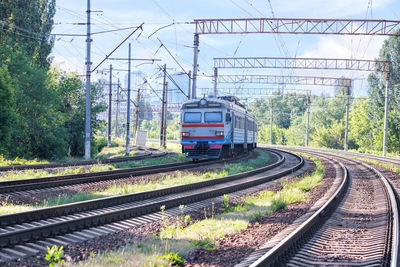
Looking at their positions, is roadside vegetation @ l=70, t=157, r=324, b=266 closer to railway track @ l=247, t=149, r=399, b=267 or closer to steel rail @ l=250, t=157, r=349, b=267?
railway track @ l=247, t=149, r=399, b=267

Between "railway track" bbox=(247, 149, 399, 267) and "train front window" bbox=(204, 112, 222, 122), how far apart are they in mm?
12022

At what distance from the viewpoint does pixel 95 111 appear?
34.6m

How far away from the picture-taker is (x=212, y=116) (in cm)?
2256

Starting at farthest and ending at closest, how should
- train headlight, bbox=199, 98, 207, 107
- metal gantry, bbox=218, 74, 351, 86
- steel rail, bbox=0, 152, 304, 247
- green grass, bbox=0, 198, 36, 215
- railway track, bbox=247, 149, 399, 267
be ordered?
metal gantry, bbox=218, 74, 351, 86 < train headlight, bbox=199, 98, 207, 107 < green grass, bbox=0, 198, 36, 215 < steel rail, bbox=0, 152, 304, 247 < railway track, bbox=247, 149, 399, 267

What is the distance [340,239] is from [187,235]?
2657mm

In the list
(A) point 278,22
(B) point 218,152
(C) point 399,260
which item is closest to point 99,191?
(C) point 399,260

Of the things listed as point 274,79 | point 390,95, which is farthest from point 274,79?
point 390,95

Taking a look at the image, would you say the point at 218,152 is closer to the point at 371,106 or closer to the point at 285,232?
the point at 285,232

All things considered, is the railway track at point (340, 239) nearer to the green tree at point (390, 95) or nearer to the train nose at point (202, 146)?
the train nose at point (202, 146)

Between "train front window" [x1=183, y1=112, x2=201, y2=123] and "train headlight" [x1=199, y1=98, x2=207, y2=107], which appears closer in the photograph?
"train headlight" [x1=199, y1=98, x2=207, y2=107]

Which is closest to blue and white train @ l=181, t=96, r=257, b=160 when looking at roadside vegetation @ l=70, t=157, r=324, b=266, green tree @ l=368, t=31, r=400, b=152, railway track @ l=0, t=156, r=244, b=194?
railway track @ l=0, t=156, r=244, b=194

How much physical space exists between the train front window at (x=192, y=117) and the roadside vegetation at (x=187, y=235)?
1190 cm

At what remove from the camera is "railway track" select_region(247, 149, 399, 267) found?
5605mm

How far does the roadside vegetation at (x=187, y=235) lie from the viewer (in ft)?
17.9
